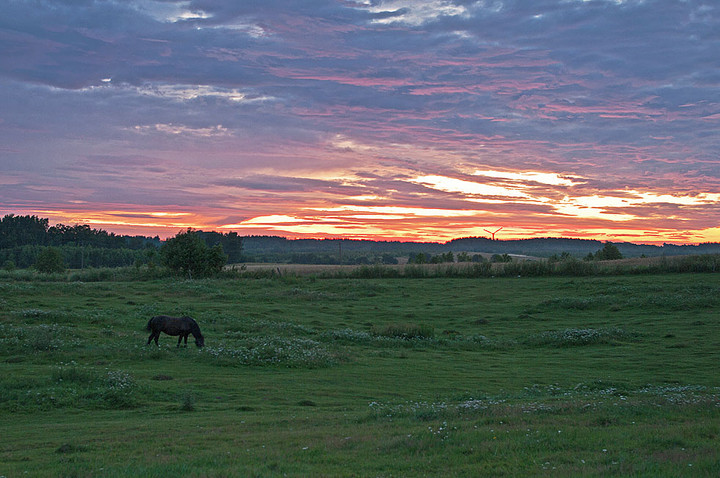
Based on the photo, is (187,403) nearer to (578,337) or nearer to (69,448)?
(69,448)

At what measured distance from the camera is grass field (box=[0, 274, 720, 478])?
9.75 meters

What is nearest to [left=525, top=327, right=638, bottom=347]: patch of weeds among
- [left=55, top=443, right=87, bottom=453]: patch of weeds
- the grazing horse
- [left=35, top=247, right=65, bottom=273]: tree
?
the grazing horse

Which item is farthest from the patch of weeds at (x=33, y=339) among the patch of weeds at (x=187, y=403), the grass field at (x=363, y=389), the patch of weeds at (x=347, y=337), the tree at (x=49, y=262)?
the tree at (x=49, y=262)

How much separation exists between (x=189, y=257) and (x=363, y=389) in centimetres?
6131

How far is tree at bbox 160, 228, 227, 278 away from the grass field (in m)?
25.6

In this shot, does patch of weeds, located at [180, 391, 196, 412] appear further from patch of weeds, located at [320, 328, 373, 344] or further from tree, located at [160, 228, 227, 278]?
tree, located at [160, 228, 227, 278]

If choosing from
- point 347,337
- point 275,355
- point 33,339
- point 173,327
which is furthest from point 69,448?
point 347,337

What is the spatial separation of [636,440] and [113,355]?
21.6 meters

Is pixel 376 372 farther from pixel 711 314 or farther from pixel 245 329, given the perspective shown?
pixel 711 314

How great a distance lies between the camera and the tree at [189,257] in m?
76.2

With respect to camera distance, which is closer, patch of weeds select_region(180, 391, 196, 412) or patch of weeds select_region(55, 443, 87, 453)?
patch of weeds select_region(55, 443, 87, 453)

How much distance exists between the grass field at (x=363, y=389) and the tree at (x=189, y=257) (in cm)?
2556

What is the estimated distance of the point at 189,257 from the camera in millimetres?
76438

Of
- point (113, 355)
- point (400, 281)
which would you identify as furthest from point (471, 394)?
point (400, 281)
